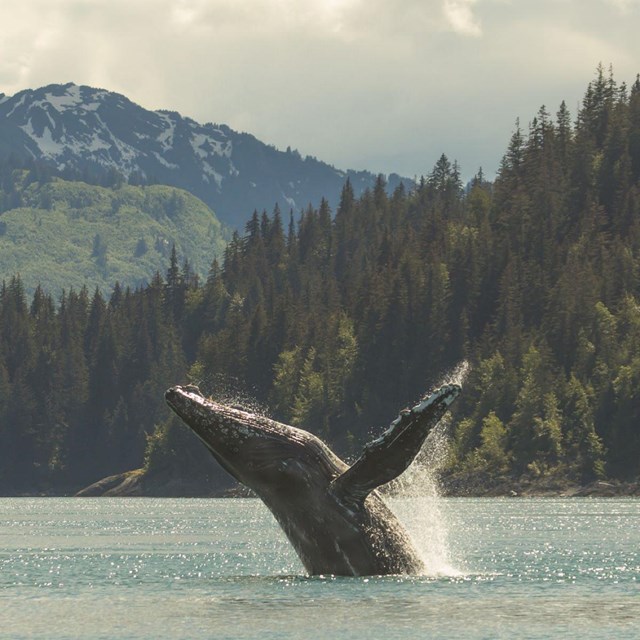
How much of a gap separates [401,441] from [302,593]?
287 inches

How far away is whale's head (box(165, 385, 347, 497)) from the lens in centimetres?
3453

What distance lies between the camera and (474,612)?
3612 cm

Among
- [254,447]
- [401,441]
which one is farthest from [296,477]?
[401,441]

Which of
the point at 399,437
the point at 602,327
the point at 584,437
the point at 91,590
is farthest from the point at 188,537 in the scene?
the point at 602,327

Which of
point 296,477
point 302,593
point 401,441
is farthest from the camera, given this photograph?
point 302,593

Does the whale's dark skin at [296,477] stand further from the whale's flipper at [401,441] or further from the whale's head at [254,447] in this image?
the whale's flipper at [401,441]

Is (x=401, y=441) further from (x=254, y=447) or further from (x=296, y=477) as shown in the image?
(x=254, y=447)

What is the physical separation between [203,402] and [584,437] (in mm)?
142766

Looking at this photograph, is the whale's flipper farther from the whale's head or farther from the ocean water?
the ocean water

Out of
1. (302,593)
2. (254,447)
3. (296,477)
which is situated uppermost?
(254,447)

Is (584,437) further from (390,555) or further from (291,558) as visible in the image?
(390,555)

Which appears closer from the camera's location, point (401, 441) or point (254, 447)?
point (401, 441)

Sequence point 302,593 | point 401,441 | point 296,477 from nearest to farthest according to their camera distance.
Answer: point 401,441
point 296,477
point 302,593

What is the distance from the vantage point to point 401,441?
32125mm
